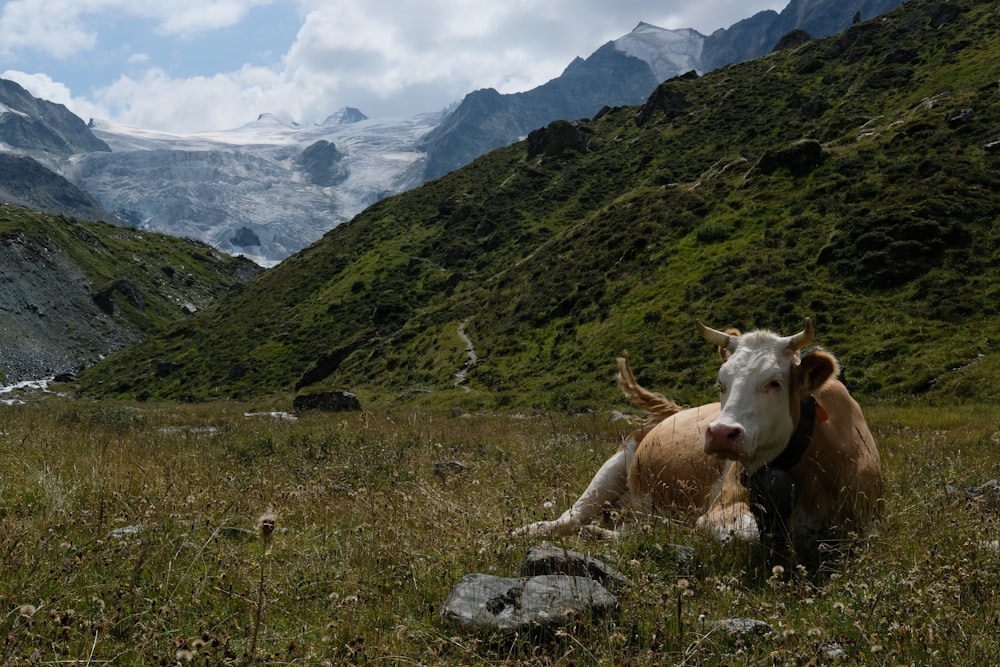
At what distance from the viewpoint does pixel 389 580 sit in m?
4.47

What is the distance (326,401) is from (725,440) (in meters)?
32.2

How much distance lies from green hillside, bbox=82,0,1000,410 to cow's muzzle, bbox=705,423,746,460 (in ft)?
64.0

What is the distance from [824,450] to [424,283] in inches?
3131

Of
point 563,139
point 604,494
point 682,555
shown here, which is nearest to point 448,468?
point 604,494

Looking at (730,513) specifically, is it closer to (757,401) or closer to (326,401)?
(757,401)

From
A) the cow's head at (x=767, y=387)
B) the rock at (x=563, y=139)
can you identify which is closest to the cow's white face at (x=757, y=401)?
the cow's head at (x=767, y=387)

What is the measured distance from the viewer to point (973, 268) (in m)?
28.7

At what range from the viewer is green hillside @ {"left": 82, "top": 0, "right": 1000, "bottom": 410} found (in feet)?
98.8

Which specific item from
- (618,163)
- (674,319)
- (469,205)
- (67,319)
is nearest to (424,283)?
(469,205)

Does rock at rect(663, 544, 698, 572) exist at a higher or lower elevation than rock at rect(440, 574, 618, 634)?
lower

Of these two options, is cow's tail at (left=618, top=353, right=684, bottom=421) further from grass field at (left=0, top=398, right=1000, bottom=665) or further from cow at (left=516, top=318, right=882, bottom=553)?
cow at (left=516, top=318, right=882, bottom=553)

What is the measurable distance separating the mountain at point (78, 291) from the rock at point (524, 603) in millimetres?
88575

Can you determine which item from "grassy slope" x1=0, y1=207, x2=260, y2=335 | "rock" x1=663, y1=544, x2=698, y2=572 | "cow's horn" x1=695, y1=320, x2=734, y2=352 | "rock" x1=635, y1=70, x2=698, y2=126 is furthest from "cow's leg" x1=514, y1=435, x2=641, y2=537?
"grassy slope" x1=0, y1=207, x2=260, y2=335

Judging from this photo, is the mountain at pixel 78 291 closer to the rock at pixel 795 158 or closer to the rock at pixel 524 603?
the rock at pixel 795 158
